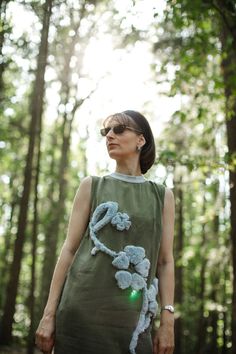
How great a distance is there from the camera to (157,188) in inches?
114

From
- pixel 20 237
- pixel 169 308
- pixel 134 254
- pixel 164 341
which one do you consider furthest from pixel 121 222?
pixel 20 237

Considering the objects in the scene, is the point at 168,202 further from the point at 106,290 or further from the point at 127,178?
the point at 106,290

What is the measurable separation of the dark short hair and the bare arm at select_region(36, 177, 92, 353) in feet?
1.49

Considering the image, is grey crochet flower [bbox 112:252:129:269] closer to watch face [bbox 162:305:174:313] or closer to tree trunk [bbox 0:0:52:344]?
watch face [bbox 162:305:174:313]

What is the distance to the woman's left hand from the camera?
2611mm

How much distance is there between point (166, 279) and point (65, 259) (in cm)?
62

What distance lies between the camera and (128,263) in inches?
100

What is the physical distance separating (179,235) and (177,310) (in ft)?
9.69

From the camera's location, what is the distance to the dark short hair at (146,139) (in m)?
2.98

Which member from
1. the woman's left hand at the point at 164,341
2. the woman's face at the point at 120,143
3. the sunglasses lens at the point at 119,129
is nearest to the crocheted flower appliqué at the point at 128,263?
the woman's left hand at the point at 164,341

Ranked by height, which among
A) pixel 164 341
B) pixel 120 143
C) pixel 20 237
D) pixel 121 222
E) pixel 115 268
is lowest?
pixel 20 237

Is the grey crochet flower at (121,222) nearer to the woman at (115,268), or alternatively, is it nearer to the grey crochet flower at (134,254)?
the woman at (115,268)

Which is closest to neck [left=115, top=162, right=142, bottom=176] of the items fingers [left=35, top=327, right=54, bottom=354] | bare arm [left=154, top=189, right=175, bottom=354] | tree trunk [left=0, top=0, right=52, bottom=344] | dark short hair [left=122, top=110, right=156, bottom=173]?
dark short hair [left=122, top=110, right=156, bottom=173]

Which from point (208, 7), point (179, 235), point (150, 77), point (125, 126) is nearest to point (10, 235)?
point (179, 235)
